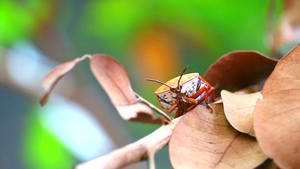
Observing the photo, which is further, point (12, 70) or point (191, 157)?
point (12, 70)

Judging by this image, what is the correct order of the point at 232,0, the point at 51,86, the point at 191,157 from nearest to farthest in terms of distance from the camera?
the point at 191,157 → the point at 51,86 → the point at 232,0

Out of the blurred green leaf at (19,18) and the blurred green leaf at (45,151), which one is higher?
the blurred green leaf at (19,18)

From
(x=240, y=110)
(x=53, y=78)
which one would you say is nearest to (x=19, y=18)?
(x=53, y=78)

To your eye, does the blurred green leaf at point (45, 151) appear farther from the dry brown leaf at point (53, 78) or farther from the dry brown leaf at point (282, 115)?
the dry brown leaf at point (282, 115)

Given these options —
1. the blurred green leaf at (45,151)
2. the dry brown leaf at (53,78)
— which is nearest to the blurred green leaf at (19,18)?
the blurred green leaf at (45,151)

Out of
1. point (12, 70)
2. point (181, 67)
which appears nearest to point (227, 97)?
point (12, 70)

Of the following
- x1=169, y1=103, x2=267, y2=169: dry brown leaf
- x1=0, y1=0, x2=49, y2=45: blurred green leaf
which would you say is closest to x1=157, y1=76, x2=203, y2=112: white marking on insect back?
x1=169, y1=103, x2=267, y2=169: dry brown leaf

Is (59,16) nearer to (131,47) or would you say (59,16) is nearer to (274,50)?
(131,47)
